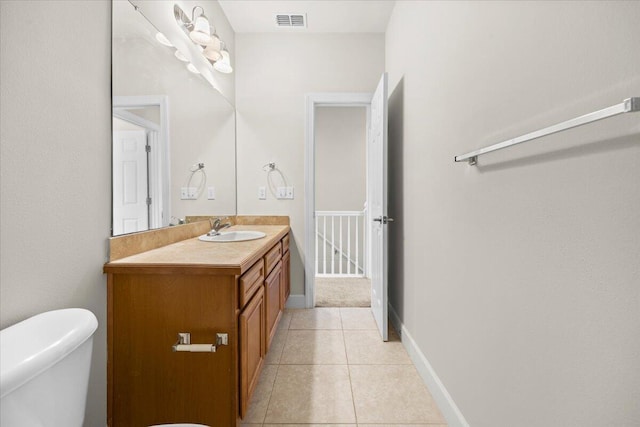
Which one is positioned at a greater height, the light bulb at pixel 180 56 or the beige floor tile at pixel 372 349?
the light bulb at pixel 180 56

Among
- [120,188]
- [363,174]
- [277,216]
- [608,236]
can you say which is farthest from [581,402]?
[363,174]

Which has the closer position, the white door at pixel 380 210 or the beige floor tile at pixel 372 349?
the beige floor tile at pixel 372 349

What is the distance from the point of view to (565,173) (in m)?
0.81

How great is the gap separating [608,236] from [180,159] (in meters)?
2.14

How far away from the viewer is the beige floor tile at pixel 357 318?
8.98 ft

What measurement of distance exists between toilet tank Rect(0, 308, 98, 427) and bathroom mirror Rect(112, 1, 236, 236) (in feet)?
1.99

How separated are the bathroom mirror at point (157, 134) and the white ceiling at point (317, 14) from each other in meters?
0.80

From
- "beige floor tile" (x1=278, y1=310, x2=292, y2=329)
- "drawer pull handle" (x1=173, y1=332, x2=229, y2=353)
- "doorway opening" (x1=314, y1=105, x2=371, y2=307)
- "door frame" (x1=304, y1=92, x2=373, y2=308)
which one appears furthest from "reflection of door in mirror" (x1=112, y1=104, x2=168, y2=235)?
"doorway opening" (x1=314, y1=105, x2=371, y2=307)

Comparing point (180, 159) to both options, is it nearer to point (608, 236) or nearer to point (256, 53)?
point (256, 53)

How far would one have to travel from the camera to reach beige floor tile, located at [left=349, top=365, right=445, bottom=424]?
161 centimetres

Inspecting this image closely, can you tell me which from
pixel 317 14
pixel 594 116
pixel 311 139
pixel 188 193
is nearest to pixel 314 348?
pixel 188 193

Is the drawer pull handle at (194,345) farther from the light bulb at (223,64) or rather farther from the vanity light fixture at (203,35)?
the light bulb at (223,64)

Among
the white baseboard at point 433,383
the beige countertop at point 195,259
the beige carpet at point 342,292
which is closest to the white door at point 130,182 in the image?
the beige countertop at point 195,259

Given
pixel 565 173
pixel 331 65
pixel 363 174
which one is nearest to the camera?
pixel 565 173
